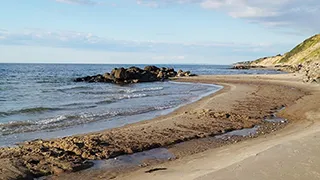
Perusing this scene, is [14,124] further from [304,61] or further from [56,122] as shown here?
[304,61]

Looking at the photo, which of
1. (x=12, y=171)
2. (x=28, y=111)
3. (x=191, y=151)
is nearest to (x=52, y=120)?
(x=28, y=111)

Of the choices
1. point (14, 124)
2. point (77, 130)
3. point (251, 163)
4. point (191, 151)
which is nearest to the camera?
point (251, 163)

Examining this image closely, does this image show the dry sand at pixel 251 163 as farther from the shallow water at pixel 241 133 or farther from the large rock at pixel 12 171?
the large rock at pixel 12 171

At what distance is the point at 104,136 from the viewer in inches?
481

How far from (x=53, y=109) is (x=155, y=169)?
1353cm

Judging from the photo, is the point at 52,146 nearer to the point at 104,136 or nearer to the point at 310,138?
the point at 104,136

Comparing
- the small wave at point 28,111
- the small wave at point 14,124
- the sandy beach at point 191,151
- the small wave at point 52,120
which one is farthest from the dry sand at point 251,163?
the small wave at point 28,111

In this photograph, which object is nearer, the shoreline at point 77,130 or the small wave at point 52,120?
the shoreline at point 77,130

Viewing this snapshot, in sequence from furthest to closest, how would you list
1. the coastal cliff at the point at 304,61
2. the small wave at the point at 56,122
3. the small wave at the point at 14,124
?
the coastal cliff at the point at 304,61, the small wave at the point at 14,124, the small wave at the point at 56,122

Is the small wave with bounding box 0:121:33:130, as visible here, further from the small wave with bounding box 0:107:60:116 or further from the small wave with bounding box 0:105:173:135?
the small wave with bounding box 0:107:60:116

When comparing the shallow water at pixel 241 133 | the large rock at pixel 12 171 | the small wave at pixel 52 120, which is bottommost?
the small wave at pixel 52 120

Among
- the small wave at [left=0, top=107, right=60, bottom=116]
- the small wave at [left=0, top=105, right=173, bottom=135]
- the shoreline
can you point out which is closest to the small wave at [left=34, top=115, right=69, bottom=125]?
the small wave at [left=0, top=105, right=173, bottom=135]

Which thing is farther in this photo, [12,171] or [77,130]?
[77,130]

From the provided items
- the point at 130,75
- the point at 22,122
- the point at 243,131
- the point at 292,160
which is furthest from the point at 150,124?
the point at 130,75
